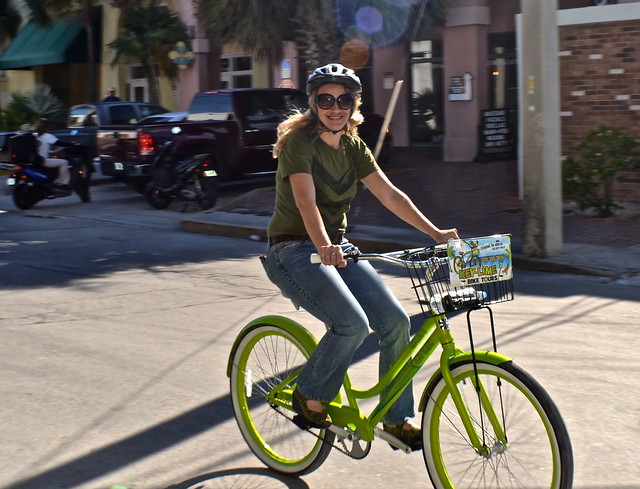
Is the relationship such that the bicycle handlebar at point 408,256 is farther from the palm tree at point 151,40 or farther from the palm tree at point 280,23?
the palm tree at point 151,40

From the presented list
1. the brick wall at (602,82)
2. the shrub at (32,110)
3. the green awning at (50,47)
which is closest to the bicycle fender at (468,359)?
the brick wall at (602,82)

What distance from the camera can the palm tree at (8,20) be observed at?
3503 cm

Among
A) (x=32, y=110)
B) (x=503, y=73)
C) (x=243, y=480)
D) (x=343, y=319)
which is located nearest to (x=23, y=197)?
(x=503, y=73)

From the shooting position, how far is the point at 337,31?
18469mm

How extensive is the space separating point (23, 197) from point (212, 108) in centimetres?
374

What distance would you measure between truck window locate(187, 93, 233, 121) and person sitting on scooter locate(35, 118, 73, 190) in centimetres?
250

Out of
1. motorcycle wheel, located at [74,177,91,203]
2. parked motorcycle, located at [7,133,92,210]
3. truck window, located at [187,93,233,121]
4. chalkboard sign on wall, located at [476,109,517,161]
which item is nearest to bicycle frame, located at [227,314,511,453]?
parked motorcycle, located at [7,133,92,210]

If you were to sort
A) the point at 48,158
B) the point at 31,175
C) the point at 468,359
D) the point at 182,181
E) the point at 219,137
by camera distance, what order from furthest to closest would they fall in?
the point at 219,137 → the point at 48,158 → the point at 31,175 → the point at 182,181 → the point at 468,359

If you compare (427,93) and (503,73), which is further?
(427,93)

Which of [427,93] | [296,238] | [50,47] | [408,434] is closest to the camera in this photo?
[408,434]

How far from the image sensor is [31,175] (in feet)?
54.7

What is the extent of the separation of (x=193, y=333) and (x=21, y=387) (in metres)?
1.69

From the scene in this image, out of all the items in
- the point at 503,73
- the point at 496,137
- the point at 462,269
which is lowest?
the point at 462,269

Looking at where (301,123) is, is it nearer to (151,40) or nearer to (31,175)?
(31,175)
